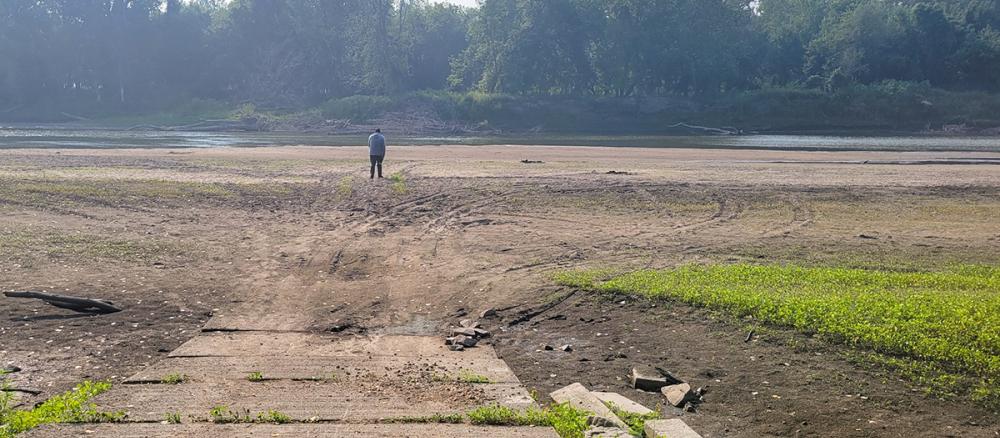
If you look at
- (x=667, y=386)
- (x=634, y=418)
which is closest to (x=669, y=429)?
(x=634, y=418)

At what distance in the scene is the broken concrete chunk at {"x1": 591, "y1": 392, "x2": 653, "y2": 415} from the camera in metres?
7.78

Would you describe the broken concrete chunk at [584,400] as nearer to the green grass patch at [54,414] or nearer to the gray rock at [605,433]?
the gray rock at [605,433]

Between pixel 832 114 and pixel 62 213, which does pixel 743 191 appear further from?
pixel 832 114

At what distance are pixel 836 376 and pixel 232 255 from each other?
1052cm

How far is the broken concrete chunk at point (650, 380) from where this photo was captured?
28.8 ft

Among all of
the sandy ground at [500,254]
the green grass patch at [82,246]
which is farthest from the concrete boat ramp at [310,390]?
the green grass patch at [82,246]

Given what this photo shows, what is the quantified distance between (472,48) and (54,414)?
265 feet

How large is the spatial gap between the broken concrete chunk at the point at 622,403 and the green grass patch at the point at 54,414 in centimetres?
415

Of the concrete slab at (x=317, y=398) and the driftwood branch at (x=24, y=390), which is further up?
the concrete slab at (x=317, y=398)

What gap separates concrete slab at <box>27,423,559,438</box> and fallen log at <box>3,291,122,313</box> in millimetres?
4935

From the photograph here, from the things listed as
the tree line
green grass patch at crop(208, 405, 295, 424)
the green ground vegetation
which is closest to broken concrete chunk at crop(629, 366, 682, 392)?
green grass patch at crop(208, 405, 295, 424)

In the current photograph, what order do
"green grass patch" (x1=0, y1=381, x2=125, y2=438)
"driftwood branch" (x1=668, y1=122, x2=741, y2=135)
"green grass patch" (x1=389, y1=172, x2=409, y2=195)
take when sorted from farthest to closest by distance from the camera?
"driftwood branch" (x1=668, y1=122, x2=741, y2=135) < "green grass patch" (x1=389, y1=172, x2=409, y2=195) < "green grass patch" (x1=0, y1=381, x2=125, y2=438)

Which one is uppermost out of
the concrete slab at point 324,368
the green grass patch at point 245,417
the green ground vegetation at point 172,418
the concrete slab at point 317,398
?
the green grass patch at point 245,417

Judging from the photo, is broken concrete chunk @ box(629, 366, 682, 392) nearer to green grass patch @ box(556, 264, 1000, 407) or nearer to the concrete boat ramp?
the concrete boat ramp
